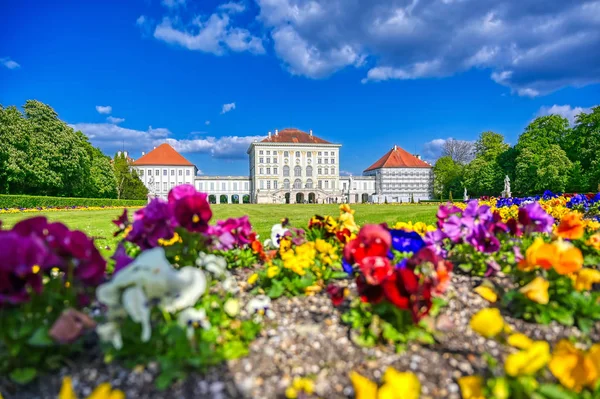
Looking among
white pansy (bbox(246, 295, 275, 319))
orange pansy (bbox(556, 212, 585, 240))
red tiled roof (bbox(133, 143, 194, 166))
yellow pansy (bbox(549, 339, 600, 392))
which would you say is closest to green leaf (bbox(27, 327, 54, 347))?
white pansy (bbox(246, 295, 275, 319))

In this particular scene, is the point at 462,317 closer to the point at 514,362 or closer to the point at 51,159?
the point at 514,362

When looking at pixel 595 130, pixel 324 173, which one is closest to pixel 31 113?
pixel 595 130

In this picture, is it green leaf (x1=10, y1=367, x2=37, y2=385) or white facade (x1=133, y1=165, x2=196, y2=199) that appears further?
white facade (x1=133, y1=165, x2=196, y2=199)

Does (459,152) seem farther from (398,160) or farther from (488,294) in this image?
(488,294)

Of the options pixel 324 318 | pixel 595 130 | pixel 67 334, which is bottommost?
pixel 324 318

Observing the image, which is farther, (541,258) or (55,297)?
(541,258)

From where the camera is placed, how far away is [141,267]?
1217 millimetres

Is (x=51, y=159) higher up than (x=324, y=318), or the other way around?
(x=51, y=159)

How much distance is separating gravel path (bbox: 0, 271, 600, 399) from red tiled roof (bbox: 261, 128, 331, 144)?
67.3 metres

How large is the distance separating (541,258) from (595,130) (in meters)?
35.3

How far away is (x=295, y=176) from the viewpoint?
225 feet

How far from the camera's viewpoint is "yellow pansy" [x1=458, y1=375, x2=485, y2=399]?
1.17 meters

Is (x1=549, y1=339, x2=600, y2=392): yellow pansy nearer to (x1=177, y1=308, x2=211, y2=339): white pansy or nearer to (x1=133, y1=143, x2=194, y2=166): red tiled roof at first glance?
(x1=177, y1=308, x2=211, y2=339): white pansy

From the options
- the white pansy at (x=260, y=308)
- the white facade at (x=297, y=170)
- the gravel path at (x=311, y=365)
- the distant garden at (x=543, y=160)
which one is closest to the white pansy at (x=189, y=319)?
the gravel path at (x=311, y=365)
